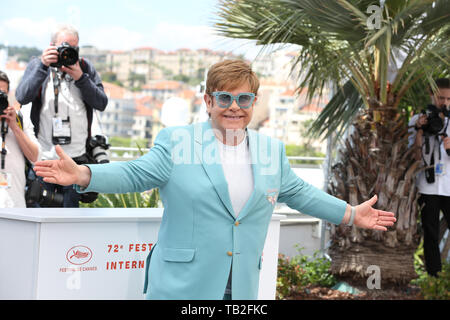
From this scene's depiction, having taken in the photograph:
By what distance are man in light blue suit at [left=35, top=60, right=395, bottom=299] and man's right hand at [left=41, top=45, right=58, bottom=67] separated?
6.34 ft

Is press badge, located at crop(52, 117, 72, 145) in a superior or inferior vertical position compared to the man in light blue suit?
superior

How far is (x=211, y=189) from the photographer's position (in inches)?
81.7

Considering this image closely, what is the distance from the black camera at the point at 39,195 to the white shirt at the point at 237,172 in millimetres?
1755

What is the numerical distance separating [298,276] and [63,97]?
3.02m

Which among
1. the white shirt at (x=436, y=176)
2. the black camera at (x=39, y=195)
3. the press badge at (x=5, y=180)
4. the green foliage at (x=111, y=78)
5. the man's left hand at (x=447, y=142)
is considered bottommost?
the black camera at (x=39, y=195)

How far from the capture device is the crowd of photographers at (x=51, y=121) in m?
3.67

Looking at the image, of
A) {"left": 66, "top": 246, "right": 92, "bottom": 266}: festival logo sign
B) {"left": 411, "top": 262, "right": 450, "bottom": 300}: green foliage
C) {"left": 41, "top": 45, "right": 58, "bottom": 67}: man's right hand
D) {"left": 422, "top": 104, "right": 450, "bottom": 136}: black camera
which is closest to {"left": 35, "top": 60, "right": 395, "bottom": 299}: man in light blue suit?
{"left": 66, "top": 246, "right": 92, "bottom": 266}: festival logo sign

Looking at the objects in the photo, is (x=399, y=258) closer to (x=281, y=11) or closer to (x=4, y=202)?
(x=281, y=11)

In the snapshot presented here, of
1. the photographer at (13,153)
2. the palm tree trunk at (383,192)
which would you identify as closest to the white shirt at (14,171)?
the photographer at (13,153)

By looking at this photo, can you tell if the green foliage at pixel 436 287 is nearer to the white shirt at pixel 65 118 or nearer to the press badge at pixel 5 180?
the white shirt at pixel 65 118

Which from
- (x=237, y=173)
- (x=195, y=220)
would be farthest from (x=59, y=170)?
(x=237, y=173)

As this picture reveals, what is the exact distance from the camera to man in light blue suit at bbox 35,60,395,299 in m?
2.07

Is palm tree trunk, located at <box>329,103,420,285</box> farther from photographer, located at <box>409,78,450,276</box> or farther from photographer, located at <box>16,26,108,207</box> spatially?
photographer, located at <box>16,26,108,207</box>
